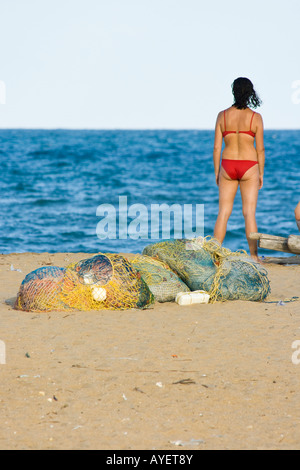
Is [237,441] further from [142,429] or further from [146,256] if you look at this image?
[146,256]

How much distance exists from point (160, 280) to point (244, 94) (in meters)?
3.13

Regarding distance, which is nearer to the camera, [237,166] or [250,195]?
[237,166]

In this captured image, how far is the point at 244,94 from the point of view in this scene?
8453 millimetres

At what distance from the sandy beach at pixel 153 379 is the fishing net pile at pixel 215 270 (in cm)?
26

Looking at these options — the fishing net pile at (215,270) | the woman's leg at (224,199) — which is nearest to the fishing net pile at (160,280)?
the fishing net pile at (215,270)

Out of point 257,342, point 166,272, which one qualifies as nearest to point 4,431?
point 257,342

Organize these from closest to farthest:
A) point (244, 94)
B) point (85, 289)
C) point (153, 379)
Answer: point (153, 379) < point (85, 289) < point (244, 94)

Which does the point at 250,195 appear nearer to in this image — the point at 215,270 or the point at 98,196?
the point at 215,270

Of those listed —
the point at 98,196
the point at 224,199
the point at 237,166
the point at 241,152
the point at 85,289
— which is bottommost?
the point at 98,196

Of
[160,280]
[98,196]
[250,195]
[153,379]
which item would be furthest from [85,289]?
[98,196]
